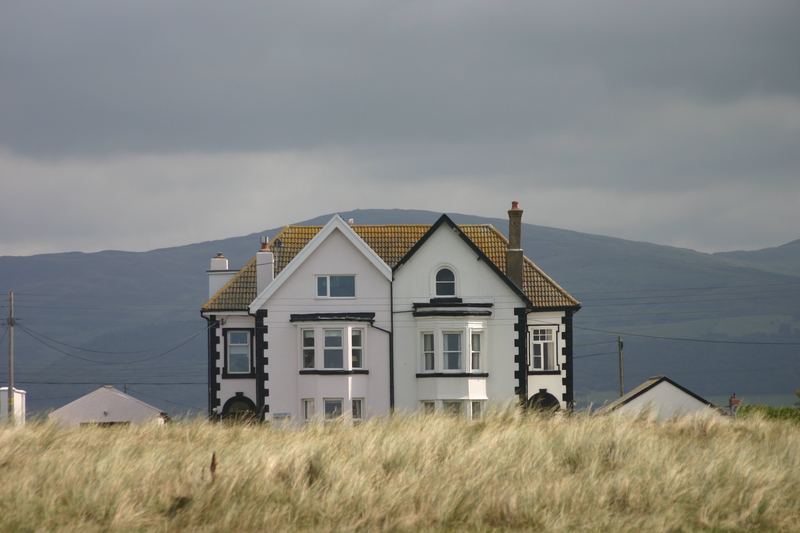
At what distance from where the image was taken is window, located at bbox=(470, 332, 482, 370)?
58.1 meters

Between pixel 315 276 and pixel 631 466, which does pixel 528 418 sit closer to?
pixel 631 466

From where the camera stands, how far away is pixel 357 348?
5794 centimetres

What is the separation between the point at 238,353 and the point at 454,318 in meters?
8.99

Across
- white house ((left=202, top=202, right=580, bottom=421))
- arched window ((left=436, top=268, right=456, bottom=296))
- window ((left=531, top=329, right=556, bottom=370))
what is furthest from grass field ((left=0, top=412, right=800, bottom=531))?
window ((left=531, top=329, right=556, bottom=370))

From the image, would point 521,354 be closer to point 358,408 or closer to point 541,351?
point 541,351

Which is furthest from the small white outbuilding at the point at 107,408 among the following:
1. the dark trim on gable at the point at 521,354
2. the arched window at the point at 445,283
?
the dark trim on gable at the point at 521,354

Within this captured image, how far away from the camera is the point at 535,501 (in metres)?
21.6

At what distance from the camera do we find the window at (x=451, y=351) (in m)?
58.0

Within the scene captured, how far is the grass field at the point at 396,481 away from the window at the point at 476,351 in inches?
1205

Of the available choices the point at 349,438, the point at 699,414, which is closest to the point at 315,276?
the point at 699,414

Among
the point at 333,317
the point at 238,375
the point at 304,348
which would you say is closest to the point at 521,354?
the point at 333,317

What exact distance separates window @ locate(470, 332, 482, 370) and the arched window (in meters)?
1.96

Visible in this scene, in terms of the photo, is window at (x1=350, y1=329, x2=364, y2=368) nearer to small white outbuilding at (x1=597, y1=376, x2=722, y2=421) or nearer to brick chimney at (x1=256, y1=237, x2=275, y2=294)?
brick chimney at (x1=256, y1=237, x2=275, y2=294)

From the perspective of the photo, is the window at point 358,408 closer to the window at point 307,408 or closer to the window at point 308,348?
the window at point 307,408
